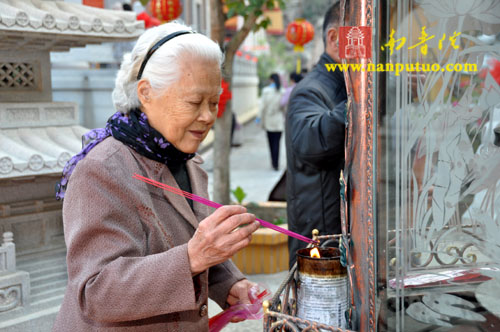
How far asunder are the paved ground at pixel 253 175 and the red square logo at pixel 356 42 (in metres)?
2.56

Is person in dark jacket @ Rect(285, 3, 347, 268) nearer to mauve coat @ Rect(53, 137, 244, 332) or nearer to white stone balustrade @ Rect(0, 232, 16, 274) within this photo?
mauve coat @ Rect(53, 137, 244, 332)

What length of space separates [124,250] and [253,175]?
8.26 m

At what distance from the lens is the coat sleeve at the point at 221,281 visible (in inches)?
61.9

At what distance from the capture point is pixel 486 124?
3.12ft

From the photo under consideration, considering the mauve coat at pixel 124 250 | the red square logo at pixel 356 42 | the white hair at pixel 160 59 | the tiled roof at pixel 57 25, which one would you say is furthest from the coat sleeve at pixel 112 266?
the tiled roof at pixel 57 25

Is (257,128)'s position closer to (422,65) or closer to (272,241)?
(272,241)

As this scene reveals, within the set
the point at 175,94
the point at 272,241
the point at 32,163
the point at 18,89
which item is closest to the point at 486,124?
the point at 175,94

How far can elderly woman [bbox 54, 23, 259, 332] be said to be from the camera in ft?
3.71

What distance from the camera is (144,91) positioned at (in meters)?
1.30

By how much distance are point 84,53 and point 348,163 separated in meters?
6.79

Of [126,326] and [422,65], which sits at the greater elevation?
[422,65]

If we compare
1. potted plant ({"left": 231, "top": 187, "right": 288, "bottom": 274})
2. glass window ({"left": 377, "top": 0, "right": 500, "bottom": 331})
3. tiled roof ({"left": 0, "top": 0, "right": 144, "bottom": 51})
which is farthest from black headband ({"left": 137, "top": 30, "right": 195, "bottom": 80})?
potted plant ({"left": 231, "top": 187, "right": 288, "bottom": 274})

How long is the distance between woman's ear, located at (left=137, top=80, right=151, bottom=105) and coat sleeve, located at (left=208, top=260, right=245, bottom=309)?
59 cm

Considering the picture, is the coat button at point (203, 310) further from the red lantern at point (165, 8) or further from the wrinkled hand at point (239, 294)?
the red lantern at point (165, 8)
